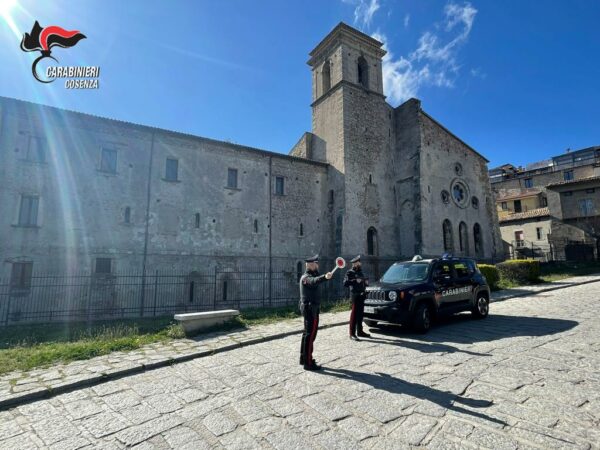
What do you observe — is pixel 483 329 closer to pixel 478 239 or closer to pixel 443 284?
pixel 443 284

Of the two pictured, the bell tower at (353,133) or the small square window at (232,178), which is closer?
the small square window at (232,178)

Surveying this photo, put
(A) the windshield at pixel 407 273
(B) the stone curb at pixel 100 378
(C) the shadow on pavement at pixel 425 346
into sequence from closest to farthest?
(B) the stone curb at pixel 100 378
(C) the shadow on pavement at pixel 425 346
(A) the windshield at pixel 407 273

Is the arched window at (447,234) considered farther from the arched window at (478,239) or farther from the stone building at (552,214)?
the stone building at (552,214)

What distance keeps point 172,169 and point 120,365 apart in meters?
14.4

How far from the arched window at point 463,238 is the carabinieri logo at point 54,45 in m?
26.7

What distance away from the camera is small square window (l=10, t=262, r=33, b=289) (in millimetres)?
13875

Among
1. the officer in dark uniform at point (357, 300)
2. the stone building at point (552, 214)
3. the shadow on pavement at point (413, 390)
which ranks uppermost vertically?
the stone building at point (552, 214)

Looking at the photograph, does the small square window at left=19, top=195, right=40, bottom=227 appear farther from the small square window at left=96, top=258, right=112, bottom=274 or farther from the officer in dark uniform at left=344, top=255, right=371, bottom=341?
the officer in dark uniform at left=344, top=255, right=371, bottom=341

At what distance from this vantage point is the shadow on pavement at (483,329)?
712cm

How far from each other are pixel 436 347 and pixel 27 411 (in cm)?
669

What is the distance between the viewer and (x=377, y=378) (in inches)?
190

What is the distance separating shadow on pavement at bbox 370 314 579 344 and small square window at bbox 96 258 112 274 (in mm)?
13486

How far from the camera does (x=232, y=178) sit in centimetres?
2020

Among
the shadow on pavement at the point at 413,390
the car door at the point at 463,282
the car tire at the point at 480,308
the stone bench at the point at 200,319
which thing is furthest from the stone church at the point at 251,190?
the shadow on pavement at the point at 413,390
